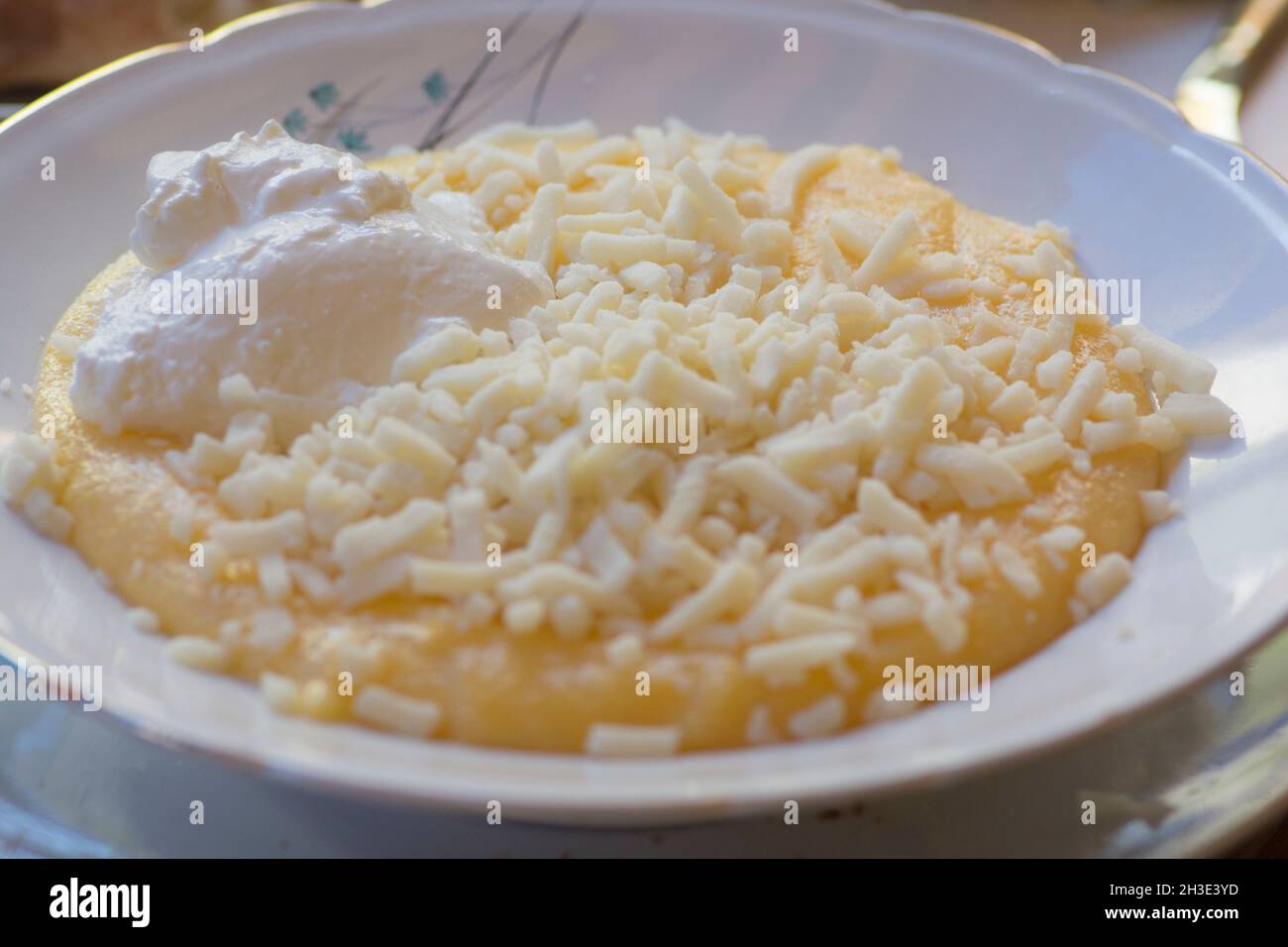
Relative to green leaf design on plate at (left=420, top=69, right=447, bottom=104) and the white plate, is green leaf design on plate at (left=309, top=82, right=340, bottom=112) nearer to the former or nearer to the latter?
the white plate

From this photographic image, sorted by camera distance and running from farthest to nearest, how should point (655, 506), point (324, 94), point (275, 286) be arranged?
1. point (324, 94)
2. point (275, 286)
3. point (655, 506)

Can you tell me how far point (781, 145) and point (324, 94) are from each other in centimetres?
106

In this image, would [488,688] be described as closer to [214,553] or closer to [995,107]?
[214,553]

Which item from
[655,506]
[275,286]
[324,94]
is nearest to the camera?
[655,506]

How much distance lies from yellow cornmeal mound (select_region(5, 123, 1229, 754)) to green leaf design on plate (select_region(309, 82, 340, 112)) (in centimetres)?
95

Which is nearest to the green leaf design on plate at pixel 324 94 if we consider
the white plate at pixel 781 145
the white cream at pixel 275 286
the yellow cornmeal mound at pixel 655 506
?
the white plate at pixel 781 145

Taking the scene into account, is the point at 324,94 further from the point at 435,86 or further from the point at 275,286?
the point at 275,286

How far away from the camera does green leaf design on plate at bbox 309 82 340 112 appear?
2828 mm

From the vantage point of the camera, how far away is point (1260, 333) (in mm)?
2102

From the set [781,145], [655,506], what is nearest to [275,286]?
[655,506]

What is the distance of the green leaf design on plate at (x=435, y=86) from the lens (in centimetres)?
290

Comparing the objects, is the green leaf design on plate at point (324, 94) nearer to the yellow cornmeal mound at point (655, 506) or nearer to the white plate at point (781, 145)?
the white plate at point (781, 145)

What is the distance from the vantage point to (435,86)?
2.91 meters
